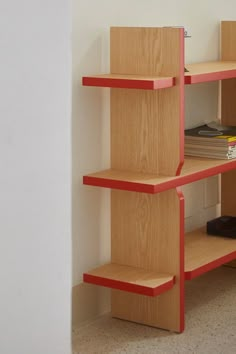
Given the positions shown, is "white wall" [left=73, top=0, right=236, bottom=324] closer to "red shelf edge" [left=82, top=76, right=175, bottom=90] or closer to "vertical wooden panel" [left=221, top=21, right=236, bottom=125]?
"red shelf edge" [left=82, top=76, right=175, bottom=90]

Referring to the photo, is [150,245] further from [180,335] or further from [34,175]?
[34,175]

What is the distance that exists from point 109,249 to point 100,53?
0.77 meters

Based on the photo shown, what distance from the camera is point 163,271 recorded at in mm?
2889

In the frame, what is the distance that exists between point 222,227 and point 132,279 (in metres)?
0.81

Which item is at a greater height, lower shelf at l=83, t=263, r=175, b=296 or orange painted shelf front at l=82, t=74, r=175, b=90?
orange painted shelf front at l=82, t=74, r=175, b=90

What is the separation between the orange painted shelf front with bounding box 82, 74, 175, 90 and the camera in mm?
2637

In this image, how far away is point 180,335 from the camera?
Answer: 2848mm

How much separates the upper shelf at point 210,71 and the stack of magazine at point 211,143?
0.27 meters

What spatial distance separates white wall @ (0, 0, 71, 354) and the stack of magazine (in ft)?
5.28

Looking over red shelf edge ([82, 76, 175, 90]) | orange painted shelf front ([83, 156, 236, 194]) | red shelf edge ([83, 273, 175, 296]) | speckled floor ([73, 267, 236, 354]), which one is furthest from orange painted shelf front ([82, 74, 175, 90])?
speckled floor ([73, 267, 236, 354])

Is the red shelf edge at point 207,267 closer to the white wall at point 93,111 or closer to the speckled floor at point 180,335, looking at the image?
the speckled floor at point 180,335

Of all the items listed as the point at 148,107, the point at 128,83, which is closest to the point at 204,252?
the point at 148,107

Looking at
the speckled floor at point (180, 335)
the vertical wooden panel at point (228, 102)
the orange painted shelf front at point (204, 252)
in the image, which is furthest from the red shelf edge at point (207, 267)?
the vertical wooden panel at point (228, 102)

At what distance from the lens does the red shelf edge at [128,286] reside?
274 centimetres
